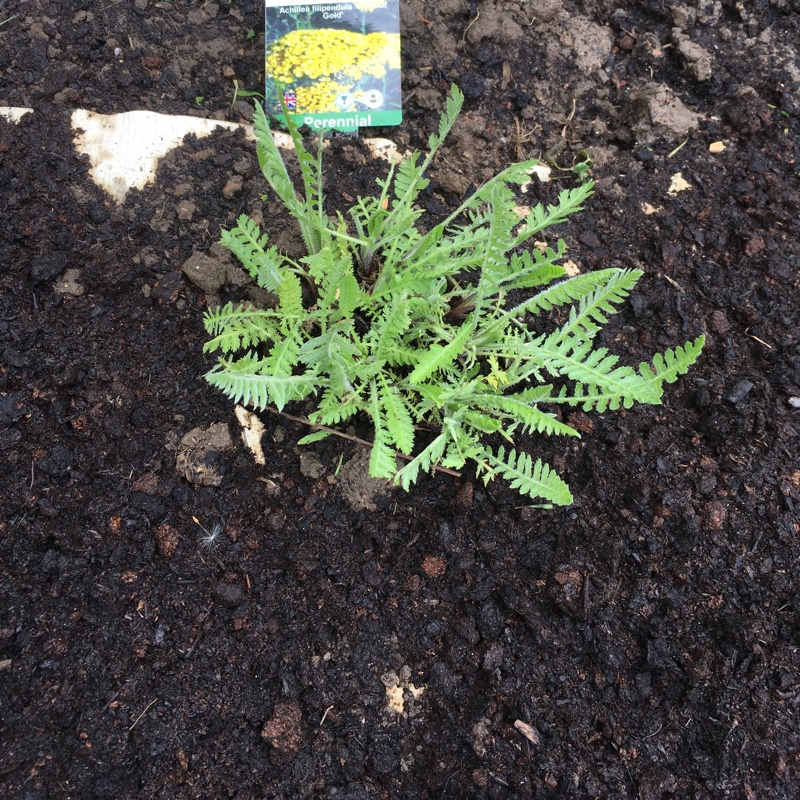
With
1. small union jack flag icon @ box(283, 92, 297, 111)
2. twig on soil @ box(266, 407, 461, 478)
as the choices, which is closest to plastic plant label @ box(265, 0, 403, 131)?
small union jack flag icon @ box(283, 92, 297, 111)

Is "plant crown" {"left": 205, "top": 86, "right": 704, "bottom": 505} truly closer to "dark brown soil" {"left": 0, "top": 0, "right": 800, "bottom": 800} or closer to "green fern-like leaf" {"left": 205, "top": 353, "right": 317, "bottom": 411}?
"green fern-like leaf" {"left": 205, "top": 353, "right": 317, "bottom": 411}

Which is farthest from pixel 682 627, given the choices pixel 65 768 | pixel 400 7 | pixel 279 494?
pixel 400 7

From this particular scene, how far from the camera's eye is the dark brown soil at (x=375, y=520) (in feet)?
3.90

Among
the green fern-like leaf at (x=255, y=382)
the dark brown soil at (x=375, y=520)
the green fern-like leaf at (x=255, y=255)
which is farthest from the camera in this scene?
the green fern-like leaf at (x=255, y=255)

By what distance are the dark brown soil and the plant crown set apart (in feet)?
0.59

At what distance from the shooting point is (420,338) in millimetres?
1402

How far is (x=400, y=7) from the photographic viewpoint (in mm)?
1751

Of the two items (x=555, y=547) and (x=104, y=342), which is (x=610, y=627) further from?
(x=104, y=342)

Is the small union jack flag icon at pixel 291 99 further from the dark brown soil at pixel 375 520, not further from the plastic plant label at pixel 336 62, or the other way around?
the dark brown soil at pixel 375 520

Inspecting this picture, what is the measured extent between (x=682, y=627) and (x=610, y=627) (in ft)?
0.47

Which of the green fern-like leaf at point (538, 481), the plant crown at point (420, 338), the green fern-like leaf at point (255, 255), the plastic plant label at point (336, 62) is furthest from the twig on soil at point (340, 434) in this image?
the plastic plant label at point (336, 62)

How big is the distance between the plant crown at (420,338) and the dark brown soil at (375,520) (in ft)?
0.59

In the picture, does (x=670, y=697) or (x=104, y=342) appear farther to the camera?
(x=104, y=342)

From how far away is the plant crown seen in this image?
1.14m
